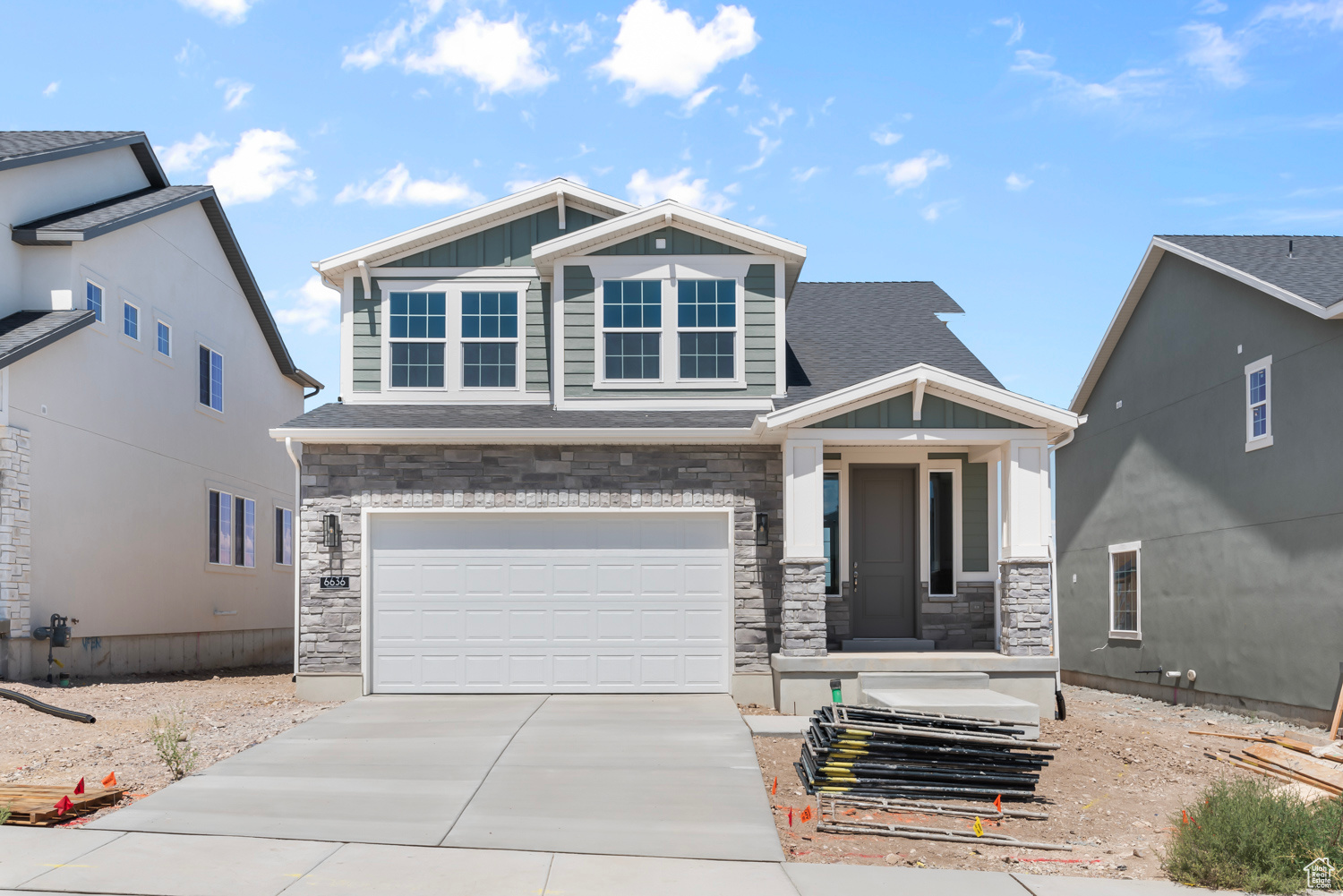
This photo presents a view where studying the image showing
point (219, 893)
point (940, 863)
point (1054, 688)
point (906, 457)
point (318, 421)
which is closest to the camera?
point (219, 893)

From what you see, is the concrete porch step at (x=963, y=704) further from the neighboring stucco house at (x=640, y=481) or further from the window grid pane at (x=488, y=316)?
the window grid pane at (x=488, y=316)

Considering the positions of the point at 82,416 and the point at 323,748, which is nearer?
the point at 323,748

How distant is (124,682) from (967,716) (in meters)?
11.9

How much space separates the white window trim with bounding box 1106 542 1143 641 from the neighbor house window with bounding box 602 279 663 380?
9.40m

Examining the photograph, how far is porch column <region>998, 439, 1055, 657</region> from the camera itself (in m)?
12.7

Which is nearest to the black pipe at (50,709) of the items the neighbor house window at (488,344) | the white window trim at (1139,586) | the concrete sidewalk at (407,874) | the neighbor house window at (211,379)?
the concrete sidewalk at (407,874)

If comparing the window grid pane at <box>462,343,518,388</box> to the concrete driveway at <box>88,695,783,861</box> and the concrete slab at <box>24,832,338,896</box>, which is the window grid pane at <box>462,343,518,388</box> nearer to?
the concrete driveway at <box>88,695,783,861</box>

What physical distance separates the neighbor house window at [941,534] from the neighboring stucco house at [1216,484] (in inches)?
161

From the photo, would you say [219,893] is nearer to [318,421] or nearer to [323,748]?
[323,748]

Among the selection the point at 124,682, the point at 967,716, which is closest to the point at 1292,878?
the point at 967,716

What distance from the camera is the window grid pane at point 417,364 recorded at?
14.7 meters

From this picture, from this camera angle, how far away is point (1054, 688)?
12.7m

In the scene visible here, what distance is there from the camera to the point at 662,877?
6.54 metres

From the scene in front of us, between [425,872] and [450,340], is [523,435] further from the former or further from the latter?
[425,872]
